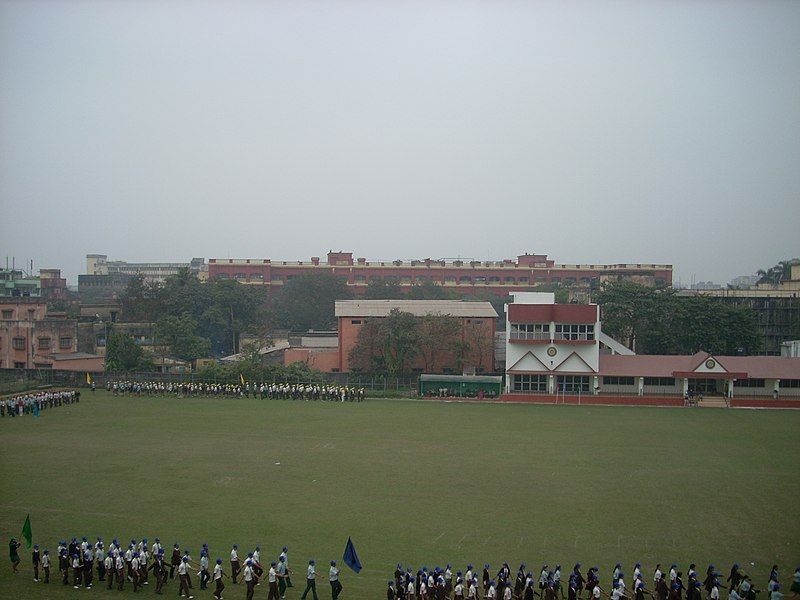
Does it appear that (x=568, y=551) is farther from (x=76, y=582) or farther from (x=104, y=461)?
(x=104, y=461)

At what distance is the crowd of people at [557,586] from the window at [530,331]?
2833 centimetres

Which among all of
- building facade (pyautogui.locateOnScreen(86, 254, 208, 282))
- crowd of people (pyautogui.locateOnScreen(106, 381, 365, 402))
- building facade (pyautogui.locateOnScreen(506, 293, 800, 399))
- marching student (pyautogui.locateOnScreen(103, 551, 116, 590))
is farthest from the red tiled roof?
building facade (pyautogui.locateOnScreen(86, 254, 208, 282))

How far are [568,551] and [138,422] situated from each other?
20.8m

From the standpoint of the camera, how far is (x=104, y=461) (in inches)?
944

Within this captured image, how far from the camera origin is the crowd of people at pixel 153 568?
13.8 m

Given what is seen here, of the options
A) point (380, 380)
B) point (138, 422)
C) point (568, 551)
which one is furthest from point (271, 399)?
point (568, 551)

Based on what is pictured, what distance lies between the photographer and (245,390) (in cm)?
4081

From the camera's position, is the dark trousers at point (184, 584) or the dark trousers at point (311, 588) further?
the dark trousers at point (184, 584)

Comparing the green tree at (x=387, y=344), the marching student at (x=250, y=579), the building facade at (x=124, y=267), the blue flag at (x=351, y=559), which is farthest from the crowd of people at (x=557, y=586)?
the building facade at (x=124, y=267)

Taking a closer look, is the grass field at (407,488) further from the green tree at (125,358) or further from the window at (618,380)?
the green tree at (125,358)

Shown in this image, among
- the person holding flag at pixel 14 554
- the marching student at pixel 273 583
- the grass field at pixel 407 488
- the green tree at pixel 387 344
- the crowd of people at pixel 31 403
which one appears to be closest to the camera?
the marching student at pixel 273 583

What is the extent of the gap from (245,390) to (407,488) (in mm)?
21608

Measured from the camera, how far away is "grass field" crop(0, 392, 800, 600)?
15984 mm

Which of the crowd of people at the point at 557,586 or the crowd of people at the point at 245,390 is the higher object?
the crowd of people at the point at 245,390
